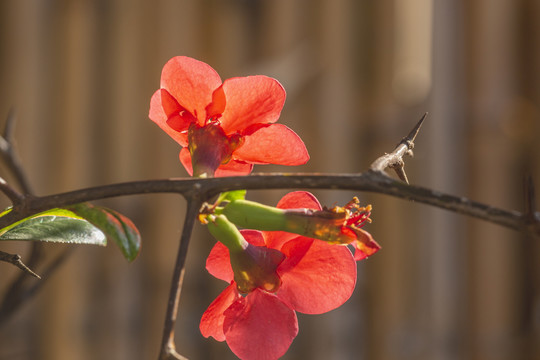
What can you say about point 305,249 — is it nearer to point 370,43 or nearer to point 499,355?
point 499,355

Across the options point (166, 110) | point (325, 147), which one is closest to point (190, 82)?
point (166, 110)

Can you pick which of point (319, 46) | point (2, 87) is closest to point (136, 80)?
point (2, 87)

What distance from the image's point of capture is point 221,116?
1.25ft

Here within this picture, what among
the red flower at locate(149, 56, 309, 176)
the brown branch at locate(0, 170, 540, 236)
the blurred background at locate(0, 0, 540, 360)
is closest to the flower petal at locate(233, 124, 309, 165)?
the red flower at locate(149, 56, 309, 176)

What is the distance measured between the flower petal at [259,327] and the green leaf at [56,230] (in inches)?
3.6

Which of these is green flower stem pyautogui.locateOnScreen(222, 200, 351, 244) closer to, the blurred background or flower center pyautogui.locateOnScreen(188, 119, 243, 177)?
flower center pyautogui.locateOnScreen(188, 119, 243, 177)

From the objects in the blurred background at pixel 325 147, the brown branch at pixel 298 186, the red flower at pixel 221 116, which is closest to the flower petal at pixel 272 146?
the red flower at pixel 221 116

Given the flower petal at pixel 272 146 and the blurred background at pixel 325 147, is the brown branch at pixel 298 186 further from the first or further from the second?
the blurred background at pixel 325 147

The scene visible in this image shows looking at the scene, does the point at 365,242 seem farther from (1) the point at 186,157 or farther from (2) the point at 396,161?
(1) the point at 186,157

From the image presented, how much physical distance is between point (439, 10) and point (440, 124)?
41cm

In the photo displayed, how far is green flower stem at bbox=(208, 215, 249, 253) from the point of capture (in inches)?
13.5

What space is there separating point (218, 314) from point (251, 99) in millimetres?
128

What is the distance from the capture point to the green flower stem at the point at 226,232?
0.34 metres

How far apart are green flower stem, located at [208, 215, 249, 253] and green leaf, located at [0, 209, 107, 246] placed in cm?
8
